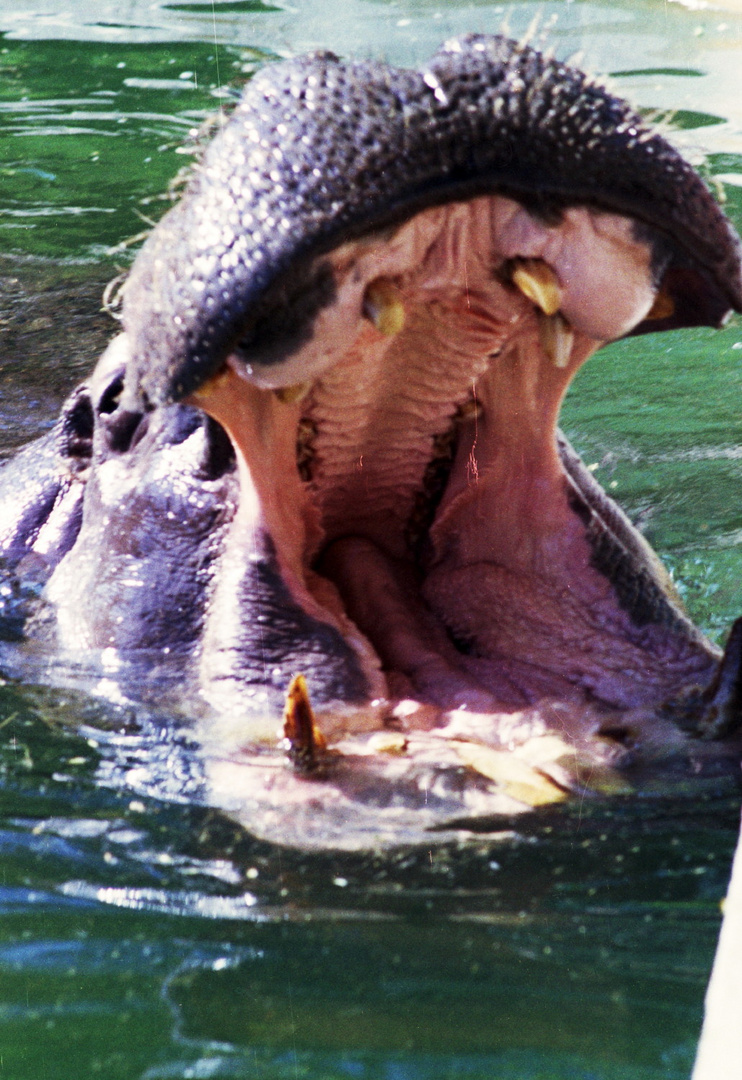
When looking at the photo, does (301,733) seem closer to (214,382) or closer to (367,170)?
(214,382)

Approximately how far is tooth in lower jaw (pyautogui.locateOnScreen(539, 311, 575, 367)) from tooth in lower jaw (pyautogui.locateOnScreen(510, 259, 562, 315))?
0.05 m

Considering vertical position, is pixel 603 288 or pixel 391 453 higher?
pixel 603 288

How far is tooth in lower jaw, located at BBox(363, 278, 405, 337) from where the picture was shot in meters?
2.32

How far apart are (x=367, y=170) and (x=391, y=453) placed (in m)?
0.96

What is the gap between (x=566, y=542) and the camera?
296cm

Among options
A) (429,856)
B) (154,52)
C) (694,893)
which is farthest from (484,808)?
(154,52)

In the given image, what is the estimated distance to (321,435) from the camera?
3000mm

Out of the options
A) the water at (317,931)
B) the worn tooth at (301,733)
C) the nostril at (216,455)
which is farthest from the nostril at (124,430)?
the worn tooth at (301,733)

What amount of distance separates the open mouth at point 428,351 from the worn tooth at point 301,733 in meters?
0.20

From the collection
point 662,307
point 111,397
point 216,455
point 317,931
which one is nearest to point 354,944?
point 317,931

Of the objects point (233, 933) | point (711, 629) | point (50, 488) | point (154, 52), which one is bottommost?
point (711, 629)

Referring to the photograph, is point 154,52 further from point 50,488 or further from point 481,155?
point 481,155

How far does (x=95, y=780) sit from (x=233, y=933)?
63 centimetres

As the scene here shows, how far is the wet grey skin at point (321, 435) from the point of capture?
7.30 ft
